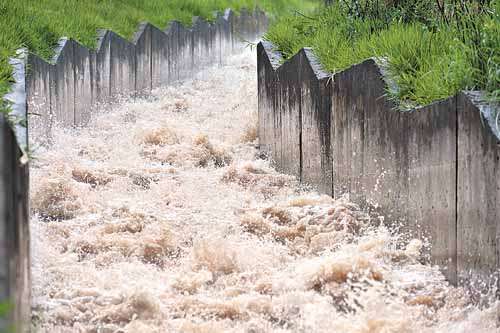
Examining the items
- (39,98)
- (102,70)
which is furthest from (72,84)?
(39,98)

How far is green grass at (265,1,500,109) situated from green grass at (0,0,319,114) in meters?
2.01

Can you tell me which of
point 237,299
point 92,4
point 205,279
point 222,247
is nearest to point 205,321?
point 237,299

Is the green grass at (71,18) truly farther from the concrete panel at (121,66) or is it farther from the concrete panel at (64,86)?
the concrete panel at (121,66)

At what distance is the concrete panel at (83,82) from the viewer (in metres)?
11.3

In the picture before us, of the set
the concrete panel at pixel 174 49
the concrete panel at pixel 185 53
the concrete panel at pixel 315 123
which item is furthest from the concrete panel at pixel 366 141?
the concrete panel at pixel 185 53

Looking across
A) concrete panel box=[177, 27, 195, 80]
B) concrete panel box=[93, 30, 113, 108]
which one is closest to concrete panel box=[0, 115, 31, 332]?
concrete panel box=[93, 30, 113, 108]

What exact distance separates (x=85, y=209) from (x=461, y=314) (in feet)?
11.9

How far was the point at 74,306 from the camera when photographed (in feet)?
18.3

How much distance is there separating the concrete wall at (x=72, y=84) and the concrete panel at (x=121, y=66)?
0.5 inches

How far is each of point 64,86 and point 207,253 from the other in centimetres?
491

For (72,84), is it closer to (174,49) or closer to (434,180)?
(174,49)

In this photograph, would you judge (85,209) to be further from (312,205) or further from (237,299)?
(237,299)

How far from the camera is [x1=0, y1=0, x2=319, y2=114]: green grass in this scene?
390 inches

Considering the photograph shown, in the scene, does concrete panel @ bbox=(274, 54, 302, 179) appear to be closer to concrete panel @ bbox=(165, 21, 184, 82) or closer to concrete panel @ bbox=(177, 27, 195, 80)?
concrete panel @ bbox=(165, 21, 184, 82)
